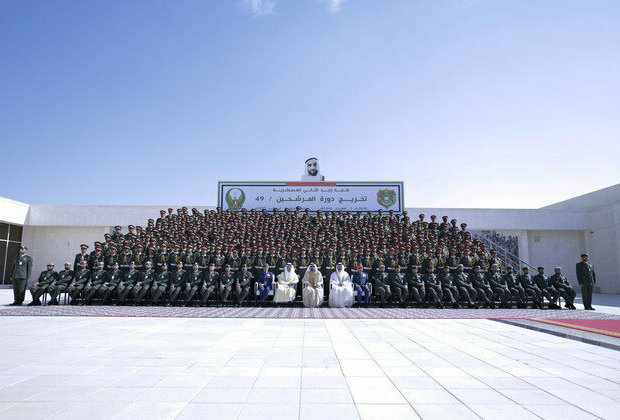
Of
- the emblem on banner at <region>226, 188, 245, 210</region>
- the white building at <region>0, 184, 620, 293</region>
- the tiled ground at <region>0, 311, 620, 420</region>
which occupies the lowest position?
the tiled ground at <region>0, 311, 620, 420</region>

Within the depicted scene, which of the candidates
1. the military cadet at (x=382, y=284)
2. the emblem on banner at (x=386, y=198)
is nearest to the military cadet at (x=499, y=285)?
the military cadet at (x=382, y=284)

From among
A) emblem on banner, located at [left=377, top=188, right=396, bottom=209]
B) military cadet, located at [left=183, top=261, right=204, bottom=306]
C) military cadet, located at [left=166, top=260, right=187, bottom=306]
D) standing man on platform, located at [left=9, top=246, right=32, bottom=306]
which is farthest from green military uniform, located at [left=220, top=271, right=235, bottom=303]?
emblem on banner, located at [left=377, top=188, right=396, bottom=209]

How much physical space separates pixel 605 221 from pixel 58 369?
75.8 feet

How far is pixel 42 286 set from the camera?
399 inches

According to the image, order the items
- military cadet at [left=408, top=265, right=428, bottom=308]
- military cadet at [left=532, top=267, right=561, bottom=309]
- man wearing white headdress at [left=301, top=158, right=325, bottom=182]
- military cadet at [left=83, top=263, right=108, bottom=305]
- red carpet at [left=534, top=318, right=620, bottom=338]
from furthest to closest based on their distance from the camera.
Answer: man wearing white headdress at [left=301, top=158, right=325, bottom=182]
military cadet at [left=532, top=267, right=561, bottom=309]
military cadet at [left=408, top=265, right=428, bottom=308]
military cadet at [left=83, top=263, right=108, bottom=305]
red carpet at [left=534, top=318, right=620, bottom=338]

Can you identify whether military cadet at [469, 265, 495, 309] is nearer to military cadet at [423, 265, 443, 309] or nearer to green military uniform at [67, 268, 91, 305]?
military cadet at [423, 265, 443, 309]

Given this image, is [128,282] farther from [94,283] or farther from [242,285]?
[242,285]

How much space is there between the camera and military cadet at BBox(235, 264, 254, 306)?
10531 mm

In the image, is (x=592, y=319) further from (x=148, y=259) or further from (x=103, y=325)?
(x=148, y=259)

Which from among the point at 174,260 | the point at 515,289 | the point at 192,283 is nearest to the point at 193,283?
the point at 192,283

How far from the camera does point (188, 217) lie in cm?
1628

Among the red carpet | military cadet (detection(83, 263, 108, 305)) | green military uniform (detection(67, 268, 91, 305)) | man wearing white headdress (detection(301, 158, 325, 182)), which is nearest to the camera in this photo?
the red carpet

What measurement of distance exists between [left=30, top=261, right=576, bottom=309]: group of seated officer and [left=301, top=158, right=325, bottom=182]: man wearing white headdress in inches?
370

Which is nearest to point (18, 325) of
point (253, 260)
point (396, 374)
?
point (253, 260)
